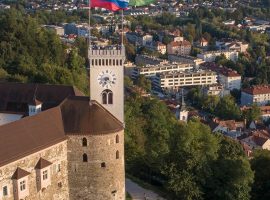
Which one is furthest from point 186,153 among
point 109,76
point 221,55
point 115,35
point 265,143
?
point 115,35

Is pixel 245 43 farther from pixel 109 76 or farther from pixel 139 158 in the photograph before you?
pixel 109 76

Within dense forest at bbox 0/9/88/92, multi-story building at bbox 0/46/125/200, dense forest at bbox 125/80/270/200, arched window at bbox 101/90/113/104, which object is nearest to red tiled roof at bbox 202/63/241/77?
dense forest at bbox 0/9/88/92

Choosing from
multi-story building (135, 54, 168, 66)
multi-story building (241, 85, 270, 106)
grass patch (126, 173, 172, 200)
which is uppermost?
grass patch (126, 173, 172, 200)

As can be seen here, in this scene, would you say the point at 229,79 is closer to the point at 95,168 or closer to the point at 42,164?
the point at 95,168

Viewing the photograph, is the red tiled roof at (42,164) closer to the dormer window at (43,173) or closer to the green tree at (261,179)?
the dormer window at (43,173)

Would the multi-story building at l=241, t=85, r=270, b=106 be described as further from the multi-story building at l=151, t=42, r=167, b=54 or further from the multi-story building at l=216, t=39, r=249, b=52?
the multi-story building at l=151, t=42, r=167, b=54

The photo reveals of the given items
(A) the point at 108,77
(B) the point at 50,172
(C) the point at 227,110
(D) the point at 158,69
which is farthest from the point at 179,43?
(B) the point at 50,172

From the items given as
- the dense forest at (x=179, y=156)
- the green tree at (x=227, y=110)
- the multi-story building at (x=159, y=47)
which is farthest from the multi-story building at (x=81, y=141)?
the multi-story building at (x=159, y=47)
